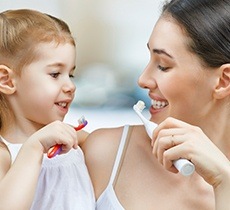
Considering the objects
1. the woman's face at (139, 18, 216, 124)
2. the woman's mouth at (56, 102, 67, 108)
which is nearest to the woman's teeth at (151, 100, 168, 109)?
the woman's face at (139, 18, 216, 124)

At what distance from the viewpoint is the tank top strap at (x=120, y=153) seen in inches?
49.3

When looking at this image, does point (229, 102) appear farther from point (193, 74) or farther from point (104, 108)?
point (104, 108)

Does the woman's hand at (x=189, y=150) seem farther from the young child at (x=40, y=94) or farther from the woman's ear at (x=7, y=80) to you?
the woman's ear at (x=7, y=80)

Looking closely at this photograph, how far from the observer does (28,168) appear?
42.1 inches

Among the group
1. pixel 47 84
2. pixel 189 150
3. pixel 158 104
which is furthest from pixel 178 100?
pixel 47 84

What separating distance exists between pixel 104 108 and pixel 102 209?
549 mm

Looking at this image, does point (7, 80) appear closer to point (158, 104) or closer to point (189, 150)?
point (158, 104)

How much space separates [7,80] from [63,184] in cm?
27

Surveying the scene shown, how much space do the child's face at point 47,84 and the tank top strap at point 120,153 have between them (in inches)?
6.1

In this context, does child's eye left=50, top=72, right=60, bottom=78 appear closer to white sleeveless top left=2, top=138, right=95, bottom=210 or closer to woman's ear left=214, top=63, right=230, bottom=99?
white sleeveless top left=2, top=138, right=95, bottom=210

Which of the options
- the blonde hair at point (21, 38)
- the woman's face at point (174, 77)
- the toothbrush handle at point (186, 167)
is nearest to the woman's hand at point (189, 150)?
the toothbrush handle at point (186, 167)

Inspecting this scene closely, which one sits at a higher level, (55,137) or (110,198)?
(55,137)

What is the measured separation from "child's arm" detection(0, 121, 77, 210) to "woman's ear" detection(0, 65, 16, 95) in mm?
203

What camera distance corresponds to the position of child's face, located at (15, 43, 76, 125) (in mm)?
1244
